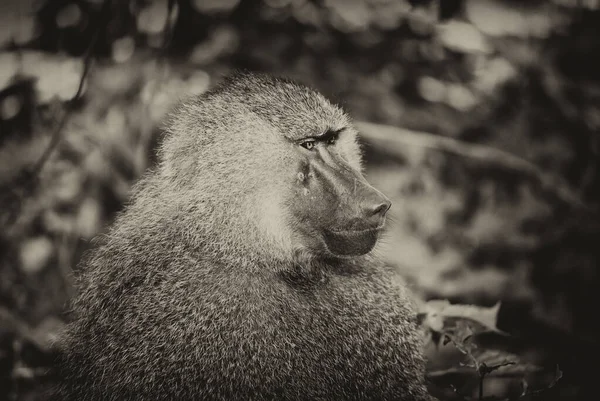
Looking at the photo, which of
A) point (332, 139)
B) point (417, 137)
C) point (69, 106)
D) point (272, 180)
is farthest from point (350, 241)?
point (417, 137)

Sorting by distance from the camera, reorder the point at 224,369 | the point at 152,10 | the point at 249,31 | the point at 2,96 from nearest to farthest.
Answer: the point at 224,369 → the point at 2,96 → the point at 152,10 → the point at 249,31

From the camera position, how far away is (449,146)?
3861mm

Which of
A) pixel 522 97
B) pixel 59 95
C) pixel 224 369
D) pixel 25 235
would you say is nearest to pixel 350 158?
pixel 224 369

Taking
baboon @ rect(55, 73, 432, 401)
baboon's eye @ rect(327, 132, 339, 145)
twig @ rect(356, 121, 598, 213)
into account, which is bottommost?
twig @ rect(356, 121, 598, 213)

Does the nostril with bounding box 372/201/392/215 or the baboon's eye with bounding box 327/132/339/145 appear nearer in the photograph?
the nostril with bounding box 372/201/392/215

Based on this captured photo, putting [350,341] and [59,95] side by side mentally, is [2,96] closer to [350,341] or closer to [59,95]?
Answer: [59,95]

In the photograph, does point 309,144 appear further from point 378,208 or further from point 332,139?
point 378,208

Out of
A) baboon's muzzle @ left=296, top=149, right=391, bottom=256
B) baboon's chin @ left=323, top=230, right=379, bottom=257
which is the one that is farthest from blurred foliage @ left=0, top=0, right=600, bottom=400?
baboon's chin @ left=323, top=230, right=379, bottom=257

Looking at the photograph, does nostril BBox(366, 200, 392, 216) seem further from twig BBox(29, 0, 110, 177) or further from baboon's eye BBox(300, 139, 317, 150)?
twig BBox(29, 0, 110, 177)

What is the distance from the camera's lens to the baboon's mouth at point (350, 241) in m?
1.94

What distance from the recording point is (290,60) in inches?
145

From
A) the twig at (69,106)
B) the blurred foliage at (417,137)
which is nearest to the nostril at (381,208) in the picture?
the blurred foliage at (417,137)

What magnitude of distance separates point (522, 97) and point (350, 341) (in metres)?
2.55

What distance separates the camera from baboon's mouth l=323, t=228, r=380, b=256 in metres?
1.94
